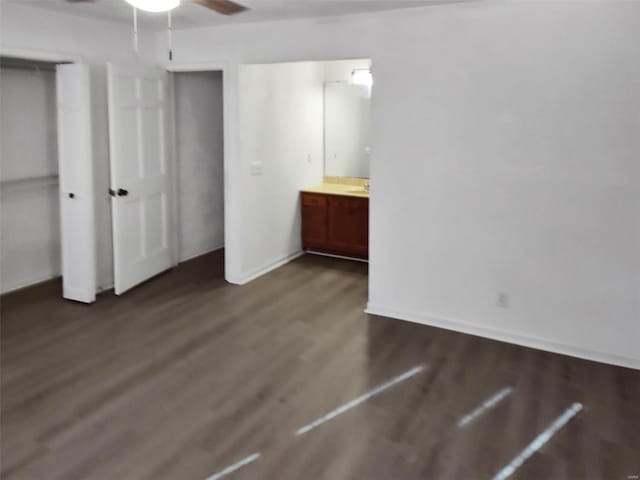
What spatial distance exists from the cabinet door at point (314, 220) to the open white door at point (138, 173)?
1.53 m

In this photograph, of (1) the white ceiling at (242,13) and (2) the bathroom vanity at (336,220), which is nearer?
(1) the white ceiling at (242,13)

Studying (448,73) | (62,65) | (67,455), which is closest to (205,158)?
(62,65)

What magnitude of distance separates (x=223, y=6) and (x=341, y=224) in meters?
2.87

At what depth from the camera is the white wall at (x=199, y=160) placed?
5.73 m

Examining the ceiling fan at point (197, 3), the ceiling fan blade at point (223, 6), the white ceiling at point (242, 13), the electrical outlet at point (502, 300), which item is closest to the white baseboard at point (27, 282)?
the white ceiling at point (242, 13)

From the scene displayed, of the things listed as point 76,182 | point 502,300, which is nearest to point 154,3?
point 76,182

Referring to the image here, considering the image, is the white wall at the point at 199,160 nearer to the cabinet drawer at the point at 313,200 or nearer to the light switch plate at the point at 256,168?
the light switch plate at the point at 256,168

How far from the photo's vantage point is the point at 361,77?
6117 millimetres

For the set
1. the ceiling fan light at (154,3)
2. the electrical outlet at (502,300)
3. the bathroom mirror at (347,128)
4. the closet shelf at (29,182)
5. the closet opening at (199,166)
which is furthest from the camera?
the bathroom mirror at (347,128)

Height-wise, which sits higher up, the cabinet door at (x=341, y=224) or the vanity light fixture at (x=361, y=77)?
the vanity light fixture at (x=361, y=77)

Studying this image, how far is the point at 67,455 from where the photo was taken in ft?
8.32

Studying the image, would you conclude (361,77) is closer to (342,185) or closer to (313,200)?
(342,185)

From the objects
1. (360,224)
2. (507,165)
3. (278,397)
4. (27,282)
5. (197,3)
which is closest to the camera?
(278,397)

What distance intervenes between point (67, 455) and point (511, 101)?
3.35 metres
